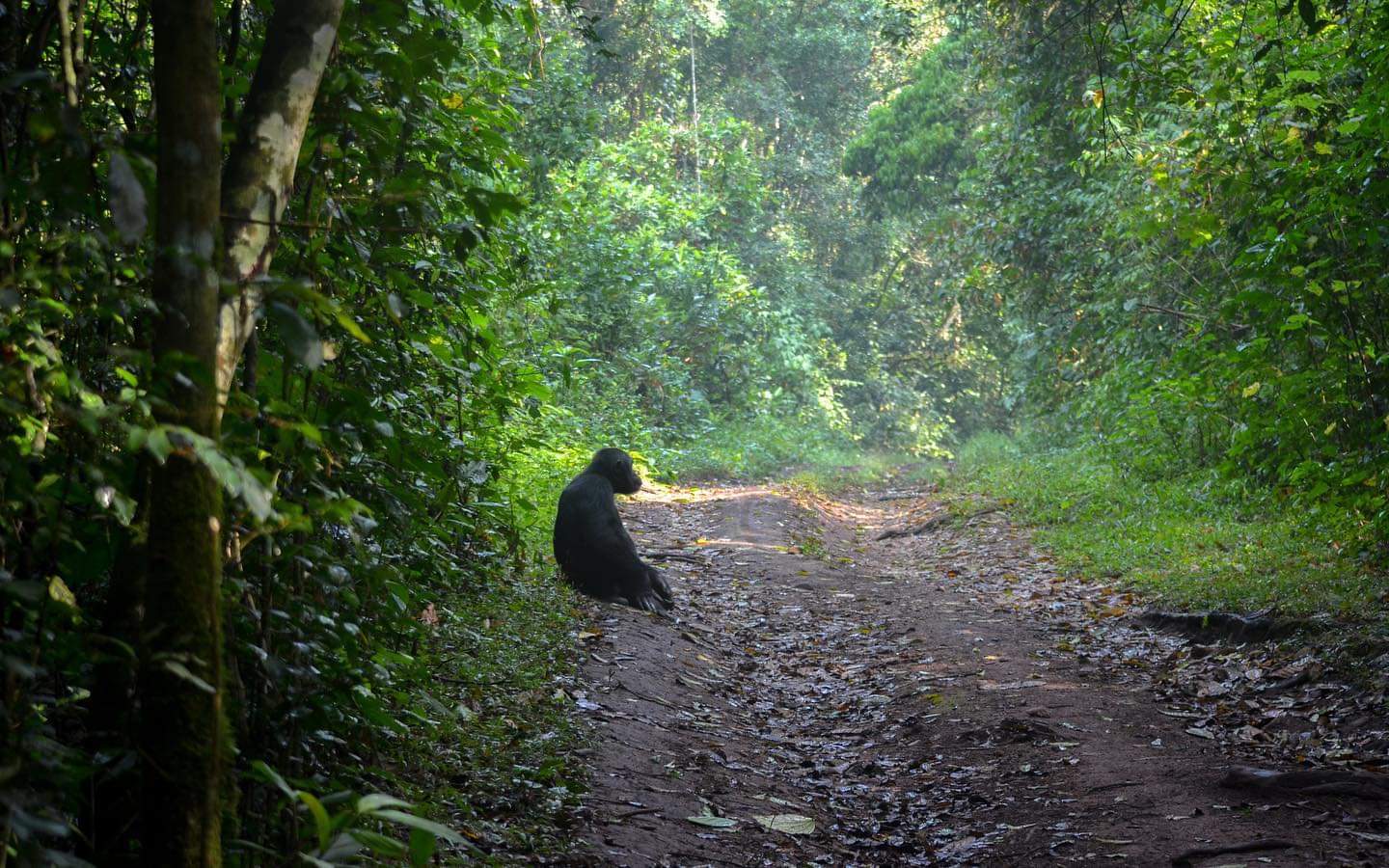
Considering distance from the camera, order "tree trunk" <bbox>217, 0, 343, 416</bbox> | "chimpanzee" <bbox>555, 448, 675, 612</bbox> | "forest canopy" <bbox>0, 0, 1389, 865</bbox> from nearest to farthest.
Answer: "forest canopy" <bbox>0, 0, 1389, 865</bbox>
"tree trunk" <bbox>217, 0, 343, 416</bbox>
"chimpanzee" <bbox>555, 448, 675, 612</bbox>

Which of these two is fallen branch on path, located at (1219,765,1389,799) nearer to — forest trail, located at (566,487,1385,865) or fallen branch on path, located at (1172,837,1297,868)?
forest trail, located at (566,487,1385,865)

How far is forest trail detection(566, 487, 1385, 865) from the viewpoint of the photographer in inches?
180

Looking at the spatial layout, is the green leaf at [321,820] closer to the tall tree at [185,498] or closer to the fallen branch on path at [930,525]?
the tall tree at [185,498]

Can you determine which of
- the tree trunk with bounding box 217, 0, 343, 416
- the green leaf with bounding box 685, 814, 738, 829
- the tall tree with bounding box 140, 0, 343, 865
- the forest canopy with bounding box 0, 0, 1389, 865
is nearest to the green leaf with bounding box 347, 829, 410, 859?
the forest canopy with bounding box 0, 0, 1389, 865

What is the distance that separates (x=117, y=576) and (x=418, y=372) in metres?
2.61

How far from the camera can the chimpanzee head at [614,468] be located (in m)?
9.03

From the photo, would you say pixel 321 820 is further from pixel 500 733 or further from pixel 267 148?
pixel 500 733

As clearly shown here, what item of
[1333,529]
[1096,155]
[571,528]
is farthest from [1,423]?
[1096,155]

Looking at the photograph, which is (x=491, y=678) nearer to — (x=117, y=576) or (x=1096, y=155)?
(x=117, y=576)

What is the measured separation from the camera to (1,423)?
2.37 m

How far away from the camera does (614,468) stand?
908 centimetres

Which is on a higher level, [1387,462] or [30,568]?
[30,568]

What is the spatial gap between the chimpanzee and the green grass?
3971 millimetres

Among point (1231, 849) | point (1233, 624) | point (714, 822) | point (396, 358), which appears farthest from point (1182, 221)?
point (396, 358)
